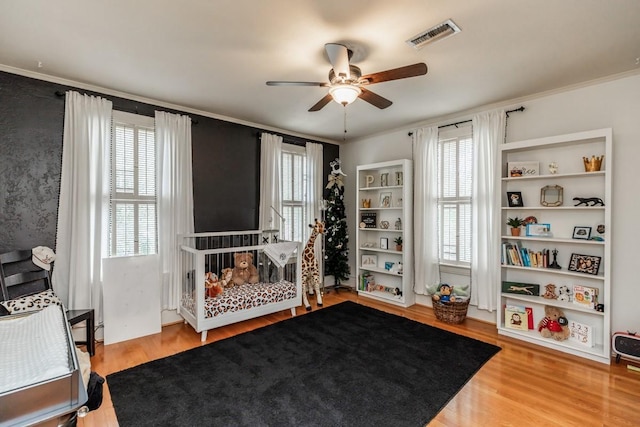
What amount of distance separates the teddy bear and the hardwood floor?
0.20 meters

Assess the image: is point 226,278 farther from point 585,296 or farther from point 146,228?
point 585,296

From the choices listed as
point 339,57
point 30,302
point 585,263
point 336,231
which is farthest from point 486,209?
point 30,302

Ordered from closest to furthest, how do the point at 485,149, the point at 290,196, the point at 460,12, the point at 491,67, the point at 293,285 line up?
1. the point at 460,12
2. the point at 491,67
3. the point at 485,149
4. the point at 293,285
5. the point at 290,196

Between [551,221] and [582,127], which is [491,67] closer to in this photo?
[582,127]

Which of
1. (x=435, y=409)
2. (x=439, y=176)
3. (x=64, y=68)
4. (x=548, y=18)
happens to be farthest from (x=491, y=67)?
(x=64, y=68)

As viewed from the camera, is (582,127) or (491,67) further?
(582,127)

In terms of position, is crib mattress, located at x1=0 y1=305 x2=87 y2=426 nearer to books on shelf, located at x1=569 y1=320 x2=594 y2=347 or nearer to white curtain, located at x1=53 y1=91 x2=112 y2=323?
white curtain, located at x1=53 y1=91 x2=112 y2=323

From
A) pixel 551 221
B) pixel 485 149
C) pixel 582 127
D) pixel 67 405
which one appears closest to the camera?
pixel 67 405

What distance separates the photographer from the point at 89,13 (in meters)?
1.97

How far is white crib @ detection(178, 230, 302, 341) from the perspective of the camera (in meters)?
3.24

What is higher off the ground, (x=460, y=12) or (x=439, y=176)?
(x=460, y=12)

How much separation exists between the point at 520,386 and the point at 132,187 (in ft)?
13.8

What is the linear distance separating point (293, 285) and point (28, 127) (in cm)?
322

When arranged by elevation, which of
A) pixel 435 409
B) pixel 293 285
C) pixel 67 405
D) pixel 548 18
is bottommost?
pixel 435 409
